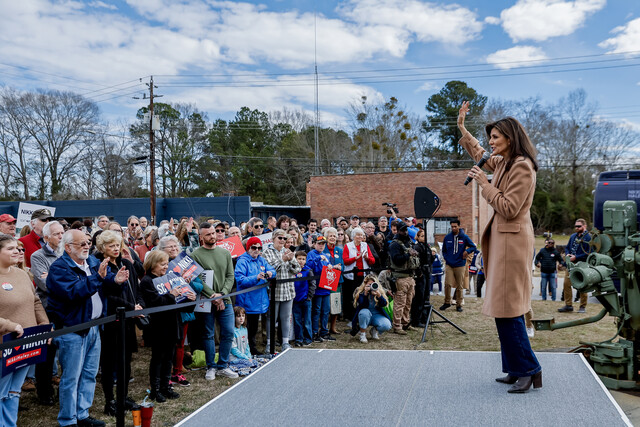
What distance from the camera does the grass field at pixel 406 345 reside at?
4.68 meters

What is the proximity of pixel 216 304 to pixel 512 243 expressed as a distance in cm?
340

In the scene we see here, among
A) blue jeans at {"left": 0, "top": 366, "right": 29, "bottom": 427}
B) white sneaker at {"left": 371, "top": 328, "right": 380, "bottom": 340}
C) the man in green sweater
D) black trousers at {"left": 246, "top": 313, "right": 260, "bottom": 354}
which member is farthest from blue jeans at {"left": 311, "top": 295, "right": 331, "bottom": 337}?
blue jeans at {"left": 0, "top": 366, "right": 29, "bottom": 427}

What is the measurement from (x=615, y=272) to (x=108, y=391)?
5.10 m

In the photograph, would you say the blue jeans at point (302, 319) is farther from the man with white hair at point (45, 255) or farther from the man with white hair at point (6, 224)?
the man with white hair at point (6, 224)

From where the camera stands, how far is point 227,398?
364 centimetres

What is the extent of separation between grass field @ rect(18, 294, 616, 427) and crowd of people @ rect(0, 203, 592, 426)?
184 mm

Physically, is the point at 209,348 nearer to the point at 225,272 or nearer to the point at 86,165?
the point at 225,272

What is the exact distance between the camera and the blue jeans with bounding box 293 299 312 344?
290 inches

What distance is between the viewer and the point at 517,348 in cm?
338

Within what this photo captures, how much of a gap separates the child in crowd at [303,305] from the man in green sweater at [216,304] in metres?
1.53

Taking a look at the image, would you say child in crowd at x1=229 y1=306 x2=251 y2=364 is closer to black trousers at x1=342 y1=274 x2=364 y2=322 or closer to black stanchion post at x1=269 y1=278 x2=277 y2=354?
black stanchion post at x1=269 y1=278 x2=277 y2=354

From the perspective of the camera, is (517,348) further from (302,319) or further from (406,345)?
(302,319)

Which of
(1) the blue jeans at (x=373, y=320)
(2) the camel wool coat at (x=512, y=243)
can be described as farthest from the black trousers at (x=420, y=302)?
(2) the camel wool coat at (x=512, y=243)

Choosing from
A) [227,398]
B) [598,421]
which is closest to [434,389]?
[598,421]
